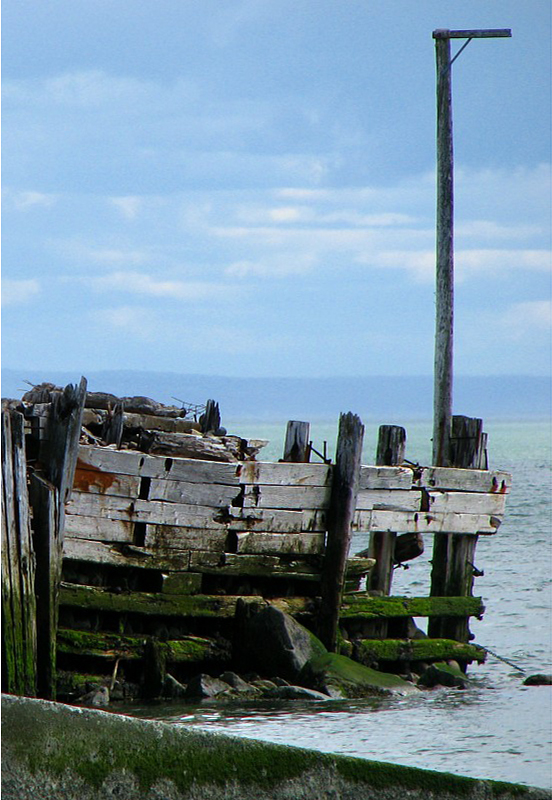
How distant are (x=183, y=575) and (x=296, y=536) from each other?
1.12 meters

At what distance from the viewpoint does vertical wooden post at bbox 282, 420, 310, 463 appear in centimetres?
972

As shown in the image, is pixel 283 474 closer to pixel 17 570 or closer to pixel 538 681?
pixel 17 570

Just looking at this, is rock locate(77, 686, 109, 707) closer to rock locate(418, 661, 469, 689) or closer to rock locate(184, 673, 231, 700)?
rock locate(184, 673, 231, 700)

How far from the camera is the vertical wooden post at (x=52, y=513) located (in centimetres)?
820

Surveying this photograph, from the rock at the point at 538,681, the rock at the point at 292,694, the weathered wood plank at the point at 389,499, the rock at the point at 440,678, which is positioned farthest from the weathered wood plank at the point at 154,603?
the rock at the point at 538,681

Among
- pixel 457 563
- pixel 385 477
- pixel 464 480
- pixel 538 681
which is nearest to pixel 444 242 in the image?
pixel 464 480

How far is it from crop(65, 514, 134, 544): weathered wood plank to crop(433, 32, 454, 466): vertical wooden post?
13.2 ft

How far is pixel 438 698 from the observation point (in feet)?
32.1

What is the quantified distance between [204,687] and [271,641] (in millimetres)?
712

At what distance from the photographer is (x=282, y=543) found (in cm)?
945

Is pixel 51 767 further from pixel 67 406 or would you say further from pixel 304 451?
pixel 304 451

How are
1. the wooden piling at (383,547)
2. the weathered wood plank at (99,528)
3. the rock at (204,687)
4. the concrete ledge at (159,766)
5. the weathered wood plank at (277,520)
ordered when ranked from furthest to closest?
the wooden piling at (383,547), the weathered wood plank at (277,520), the rock at (204,687), the weathered wood plank at (99,528), the concrete ledge at (159,766)

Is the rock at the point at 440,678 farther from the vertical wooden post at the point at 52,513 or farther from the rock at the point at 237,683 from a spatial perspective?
the vertical wooden post at the point at 52,513

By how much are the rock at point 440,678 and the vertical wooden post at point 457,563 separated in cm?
47
